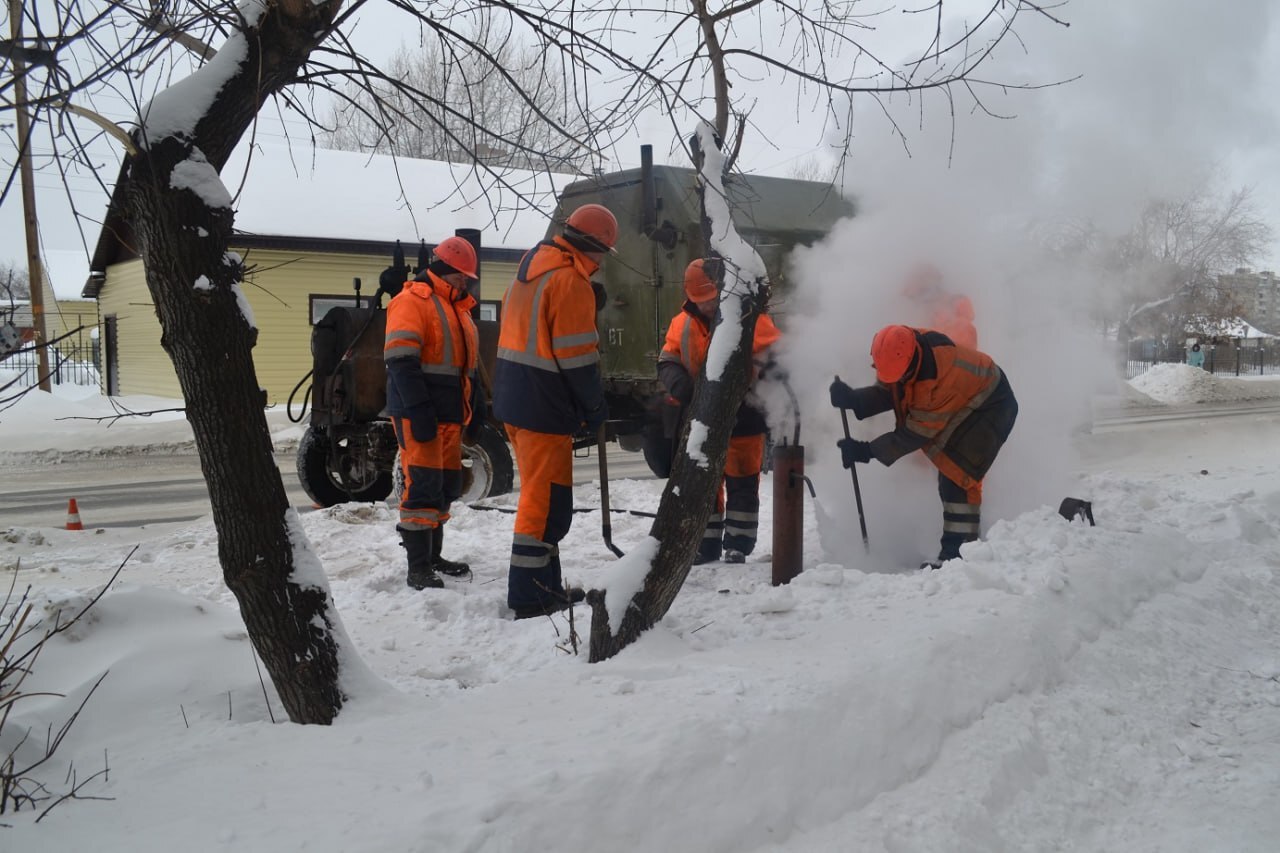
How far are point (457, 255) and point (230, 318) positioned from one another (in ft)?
9.35

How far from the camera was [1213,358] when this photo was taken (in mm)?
38062

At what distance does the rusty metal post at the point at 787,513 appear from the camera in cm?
498

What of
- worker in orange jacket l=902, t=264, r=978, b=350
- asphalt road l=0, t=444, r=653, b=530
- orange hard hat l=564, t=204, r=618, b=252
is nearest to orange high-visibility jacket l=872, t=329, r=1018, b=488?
worker in orange jacket l=902, t=264, r=978, b=350

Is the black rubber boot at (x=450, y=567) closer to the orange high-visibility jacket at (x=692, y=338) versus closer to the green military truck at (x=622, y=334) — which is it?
the green military truck at (x=622, y=334)

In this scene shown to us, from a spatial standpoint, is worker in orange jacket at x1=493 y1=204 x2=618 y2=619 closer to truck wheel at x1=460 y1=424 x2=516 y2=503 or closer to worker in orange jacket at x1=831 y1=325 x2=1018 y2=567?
worker in orange jacket at x1=831 y1=325 x2=1018 y2=567

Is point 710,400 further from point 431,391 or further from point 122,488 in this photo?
point 122,488

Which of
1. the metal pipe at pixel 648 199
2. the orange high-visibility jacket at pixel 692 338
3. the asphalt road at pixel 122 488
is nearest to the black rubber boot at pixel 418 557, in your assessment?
the orange high-visibility jacket at pixel 692 338

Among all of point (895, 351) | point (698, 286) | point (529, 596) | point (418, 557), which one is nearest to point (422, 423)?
point (418, 557)

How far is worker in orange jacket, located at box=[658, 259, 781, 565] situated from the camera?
18.3 ft

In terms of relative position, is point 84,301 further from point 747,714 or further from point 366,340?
point 747,714

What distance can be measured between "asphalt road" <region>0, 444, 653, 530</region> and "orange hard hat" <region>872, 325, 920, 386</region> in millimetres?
4915

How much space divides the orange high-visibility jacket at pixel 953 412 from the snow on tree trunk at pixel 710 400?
177cm

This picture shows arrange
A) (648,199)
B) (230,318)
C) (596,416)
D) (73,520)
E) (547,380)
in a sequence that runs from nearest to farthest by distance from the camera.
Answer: (230,318) → (547,380) → (596,416) → (73,520) → (648,199)

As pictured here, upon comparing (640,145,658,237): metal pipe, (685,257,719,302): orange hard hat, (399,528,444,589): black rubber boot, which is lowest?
(399,528,444,589): black rubber boot
